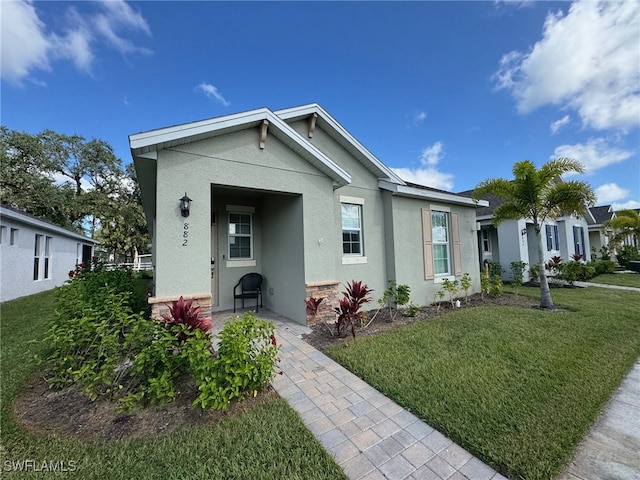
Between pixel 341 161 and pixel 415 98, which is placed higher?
pixel 415 98

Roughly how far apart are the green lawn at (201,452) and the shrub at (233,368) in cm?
29

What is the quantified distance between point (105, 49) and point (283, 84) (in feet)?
20.6

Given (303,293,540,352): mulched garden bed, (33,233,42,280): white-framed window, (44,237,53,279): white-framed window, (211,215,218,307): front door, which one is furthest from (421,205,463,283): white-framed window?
(44,237,53,279): white-framed window

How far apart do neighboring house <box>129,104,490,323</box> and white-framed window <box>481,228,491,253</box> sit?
559cm

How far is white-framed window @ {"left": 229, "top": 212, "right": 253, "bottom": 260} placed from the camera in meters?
7.60

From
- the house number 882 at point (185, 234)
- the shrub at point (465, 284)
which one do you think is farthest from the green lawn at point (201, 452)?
the shrub at point (465, 284)

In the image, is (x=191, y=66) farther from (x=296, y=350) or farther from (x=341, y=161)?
(x=296, y=350)

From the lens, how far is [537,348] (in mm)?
4820

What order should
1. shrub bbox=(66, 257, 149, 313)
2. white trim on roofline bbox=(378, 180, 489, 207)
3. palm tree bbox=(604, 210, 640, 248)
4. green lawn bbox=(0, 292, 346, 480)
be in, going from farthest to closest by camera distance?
palm tree bbox=(604, 210, 640, 248) < white trim on roofline bbox=(378, 180, 489, 207) < shrub bbox=(66, 257, 149, 313) < green lawn bbox=(0, 292, 346, 480)

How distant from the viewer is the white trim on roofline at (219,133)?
4586 millimetres

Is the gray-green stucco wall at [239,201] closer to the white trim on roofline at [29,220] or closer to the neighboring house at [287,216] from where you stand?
the neighboring house at [287,216]

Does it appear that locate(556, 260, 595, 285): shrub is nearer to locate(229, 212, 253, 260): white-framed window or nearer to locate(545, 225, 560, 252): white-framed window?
locate(545, 225, 560, 252): white-framed window

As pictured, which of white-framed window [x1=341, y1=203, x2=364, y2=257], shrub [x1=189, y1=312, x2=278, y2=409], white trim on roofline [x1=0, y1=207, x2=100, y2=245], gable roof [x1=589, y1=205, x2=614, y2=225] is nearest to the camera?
shrub [x1=189, y1=312, x2=278, y2=409]

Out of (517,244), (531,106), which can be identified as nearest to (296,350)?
(517,244)
